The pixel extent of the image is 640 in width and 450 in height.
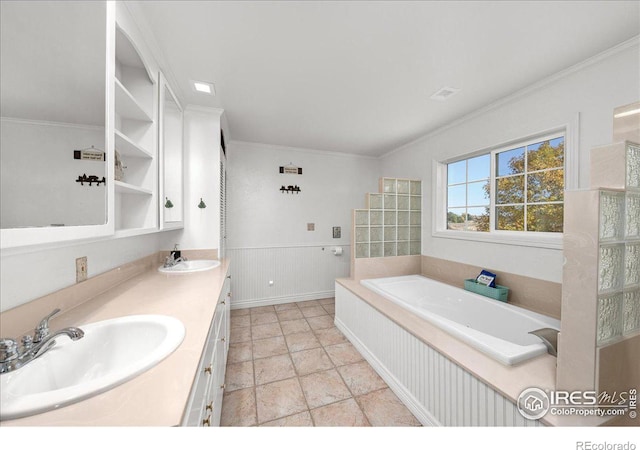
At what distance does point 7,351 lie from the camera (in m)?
0.63

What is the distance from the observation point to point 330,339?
96.5 inches

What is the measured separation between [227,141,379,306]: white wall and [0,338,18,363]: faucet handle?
2.64 meters

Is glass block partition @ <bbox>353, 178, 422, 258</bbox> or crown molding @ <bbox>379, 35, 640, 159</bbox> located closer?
crown molding @ <bbox>379, 35, 640, 159</bbox>

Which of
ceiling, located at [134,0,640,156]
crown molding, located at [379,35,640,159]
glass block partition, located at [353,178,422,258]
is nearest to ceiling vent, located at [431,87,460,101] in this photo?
ceiling, located at [134,0,640,156]

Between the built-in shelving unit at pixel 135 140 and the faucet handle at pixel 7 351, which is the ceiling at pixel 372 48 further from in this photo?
the faucet handle at pixel 7 351

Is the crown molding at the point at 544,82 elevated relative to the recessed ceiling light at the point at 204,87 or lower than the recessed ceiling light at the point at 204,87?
lower

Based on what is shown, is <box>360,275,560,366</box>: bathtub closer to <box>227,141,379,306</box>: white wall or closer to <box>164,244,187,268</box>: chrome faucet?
<box>227,141,379,306</box>: white wall

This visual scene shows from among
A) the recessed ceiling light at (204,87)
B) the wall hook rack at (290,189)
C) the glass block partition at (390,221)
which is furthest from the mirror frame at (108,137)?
the wall hook rack at (290,189)

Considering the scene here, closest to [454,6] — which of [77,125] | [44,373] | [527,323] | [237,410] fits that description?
[77,125]

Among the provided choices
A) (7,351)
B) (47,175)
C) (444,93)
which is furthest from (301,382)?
(444,93)

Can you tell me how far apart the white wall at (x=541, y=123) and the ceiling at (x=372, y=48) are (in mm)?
107

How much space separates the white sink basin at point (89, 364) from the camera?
530 mm

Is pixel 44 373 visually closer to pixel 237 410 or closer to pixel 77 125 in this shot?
pixel 77 125

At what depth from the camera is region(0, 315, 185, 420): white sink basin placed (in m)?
0.53
